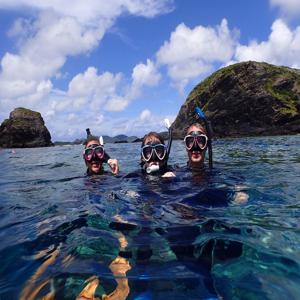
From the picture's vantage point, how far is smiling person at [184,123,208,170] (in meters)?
7.56

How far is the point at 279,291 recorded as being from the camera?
108 inches

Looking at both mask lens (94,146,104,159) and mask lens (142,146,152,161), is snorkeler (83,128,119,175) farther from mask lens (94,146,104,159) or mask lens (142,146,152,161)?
mask lens (142,146,152,161)

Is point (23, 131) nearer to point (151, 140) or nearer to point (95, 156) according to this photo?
point (95, 156)

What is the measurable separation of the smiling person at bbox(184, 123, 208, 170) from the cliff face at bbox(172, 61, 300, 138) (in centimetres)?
4668

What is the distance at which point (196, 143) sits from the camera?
299 inches

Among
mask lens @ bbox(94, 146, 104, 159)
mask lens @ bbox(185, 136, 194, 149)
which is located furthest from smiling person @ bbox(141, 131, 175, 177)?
mask lens @ bbox(94, 146, 104, 159)

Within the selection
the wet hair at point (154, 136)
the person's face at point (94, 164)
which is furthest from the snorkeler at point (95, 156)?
the wet hair at point (154, 136)

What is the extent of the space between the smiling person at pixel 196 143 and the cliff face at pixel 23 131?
227 feet

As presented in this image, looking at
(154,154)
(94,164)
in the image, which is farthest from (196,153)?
(94,164)

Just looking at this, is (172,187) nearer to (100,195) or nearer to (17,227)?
(100,195)

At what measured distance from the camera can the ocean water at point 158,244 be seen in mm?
2844

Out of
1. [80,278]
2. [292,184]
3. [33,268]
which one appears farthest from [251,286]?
[292,184]

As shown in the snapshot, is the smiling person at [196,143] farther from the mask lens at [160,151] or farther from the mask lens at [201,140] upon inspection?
the mask lens at [160,151]

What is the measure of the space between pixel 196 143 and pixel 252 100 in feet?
181
